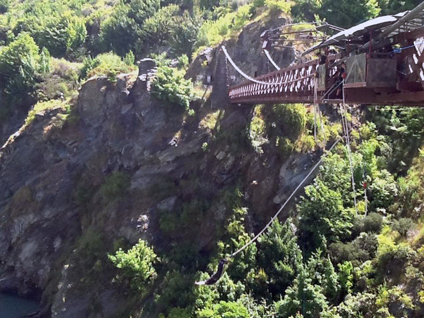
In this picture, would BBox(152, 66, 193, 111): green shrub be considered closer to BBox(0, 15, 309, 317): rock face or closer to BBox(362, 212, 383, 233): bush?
BBox(0, 15, 309, 317): rock face

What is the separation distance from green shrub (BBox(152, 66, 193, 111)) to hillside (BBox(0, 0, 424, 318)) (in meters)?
0.10

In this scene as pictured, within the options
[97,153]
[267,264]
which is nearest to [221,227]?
[267,264]

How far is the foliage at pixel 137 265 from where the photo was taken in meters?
18.6

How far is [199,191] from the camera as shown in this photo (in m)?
21.6

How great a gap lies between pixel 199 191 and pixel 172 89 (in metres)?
6.72

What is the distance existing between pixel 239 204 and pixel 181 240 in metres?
3.75

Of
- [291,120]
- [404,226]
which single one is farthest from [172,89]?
[404,226]

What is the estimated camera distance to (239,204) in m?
19.9

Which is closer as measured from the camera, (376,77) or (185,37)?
(376,77)

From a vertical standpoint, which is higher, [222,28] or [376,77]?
[222,28]

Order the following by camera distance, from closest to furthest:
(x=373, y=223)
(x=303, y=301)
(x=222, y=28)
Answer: (x=303, y=301) < (x=373, y=223) < (x=222, y=28)

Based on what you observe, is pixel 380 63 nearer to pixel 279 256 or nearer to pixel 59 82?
pixel 279 256

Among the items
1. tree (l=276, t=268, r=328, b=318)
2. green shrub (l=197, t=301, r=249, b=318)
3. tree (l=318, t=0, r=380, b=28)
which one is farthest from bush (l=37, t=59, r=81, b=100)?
tree (l=276, t=268, r=328, b=318)

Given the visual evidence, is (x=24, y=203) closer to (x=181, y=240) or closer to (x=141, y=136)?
(x=141, y=136)
